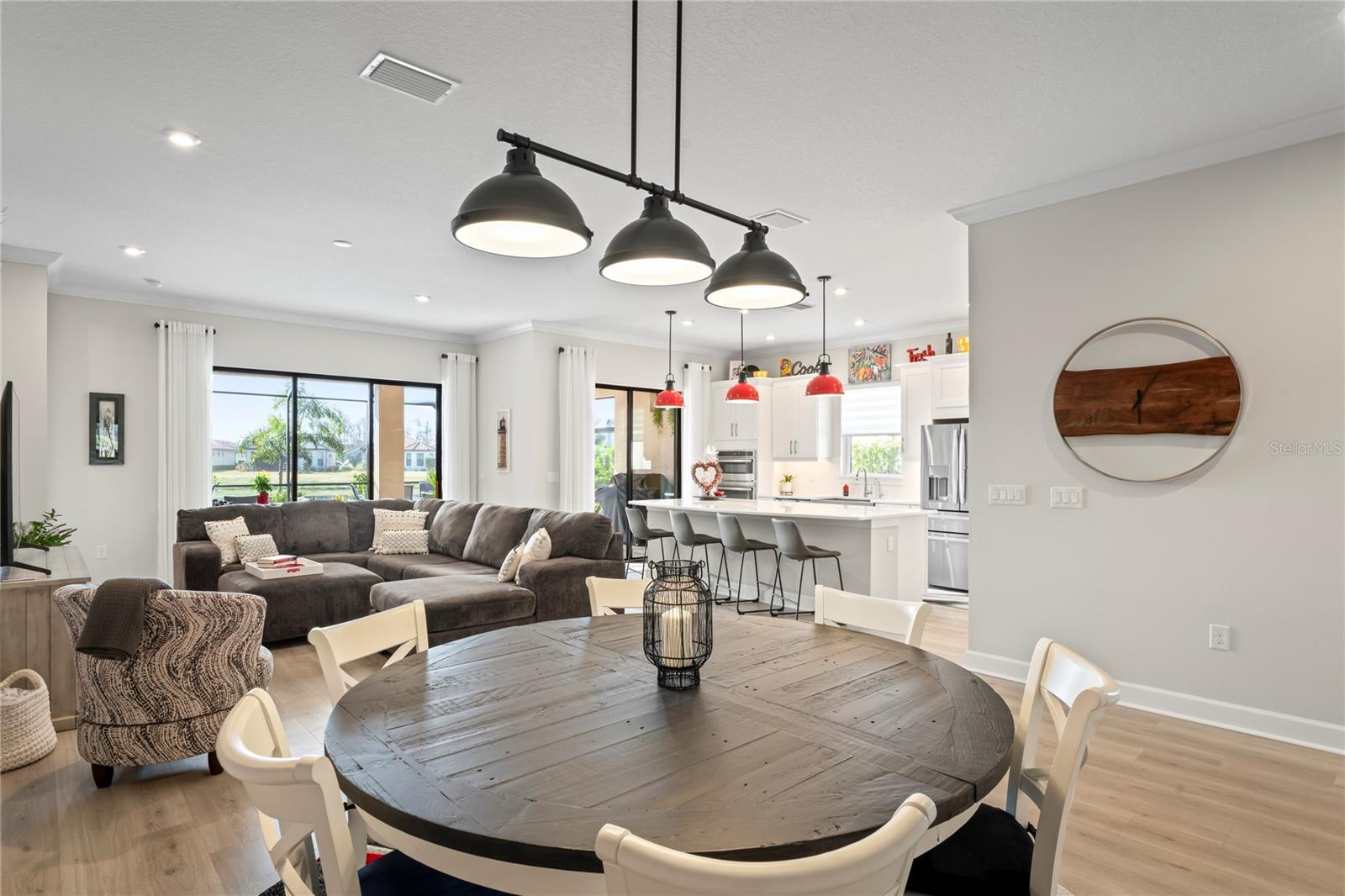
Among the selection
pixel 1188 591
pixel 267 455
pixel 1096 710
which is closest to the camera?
pixel 1096 710

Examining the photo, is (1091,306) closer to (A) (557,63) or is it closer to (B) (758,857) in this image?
(A) (557,63)

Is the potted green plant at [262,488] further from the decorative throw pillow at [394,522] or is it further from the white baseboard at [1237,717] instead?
the white baseboard at [1237,717]

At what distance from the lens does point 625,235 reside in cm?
183

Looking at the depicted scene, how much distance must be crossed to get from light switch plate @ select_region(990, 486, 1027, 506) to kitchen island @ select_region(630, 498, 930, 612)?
4.57 feet

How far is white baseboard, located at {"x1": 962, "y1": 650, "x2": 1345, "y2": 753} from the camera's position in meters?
3.14

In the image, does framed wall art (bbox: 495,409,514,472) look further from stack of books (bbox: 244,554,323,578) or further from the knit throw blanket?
the knit throw blanket

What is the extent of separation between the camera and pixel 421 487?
834 centimetres

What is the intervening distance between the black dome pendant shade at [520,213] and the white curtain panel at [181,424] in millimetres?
6090

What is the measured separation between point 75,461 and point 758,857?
726 cm

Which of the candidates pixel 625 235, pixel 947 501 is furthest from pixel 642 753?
pixel 947 501

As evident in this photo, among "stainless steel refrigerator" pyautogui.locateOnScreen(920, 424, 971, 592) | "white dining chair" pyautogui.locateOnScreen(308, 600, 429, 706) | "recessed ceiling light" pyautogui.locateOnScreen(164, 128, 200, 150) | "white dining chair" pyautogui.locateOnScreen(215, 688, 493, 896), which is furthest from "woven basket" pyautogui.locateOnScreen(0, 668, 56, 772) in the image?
"stainless steel refrigerator" pyautogui.locateOnScreen(920, 424, 971, 592)

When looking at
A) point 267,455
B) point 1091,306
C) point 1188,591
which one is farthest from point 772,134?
point 267,455

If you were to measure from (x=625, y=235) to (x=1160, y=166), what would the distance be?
3.17 meters

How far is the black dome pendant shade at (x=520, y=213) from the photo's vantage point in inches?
63.2
